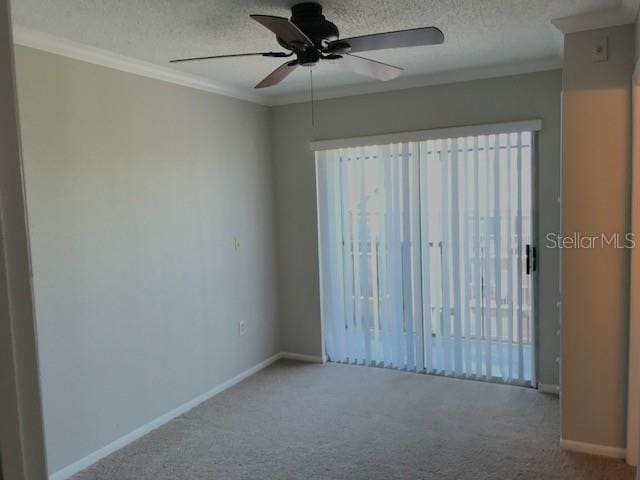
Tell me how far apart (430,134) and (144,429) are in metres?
2.93

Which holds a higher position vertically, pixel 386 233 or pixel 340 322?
pixel 386 233

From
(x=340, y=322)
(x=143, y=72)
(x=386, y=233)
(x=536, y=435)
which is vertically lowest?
(x=536, y=435)

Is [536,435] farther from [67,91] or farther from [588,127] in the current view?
[67,91]

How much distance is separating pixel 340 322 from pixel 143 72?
2.59 metres

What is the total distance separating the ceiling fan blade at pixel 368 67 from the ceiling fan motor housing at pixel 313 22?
16cm

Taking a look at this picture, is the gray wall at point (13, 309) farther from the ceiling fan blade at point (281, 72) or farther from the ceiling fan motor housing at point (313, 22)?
the ceiling fan blade at point (281, 72)

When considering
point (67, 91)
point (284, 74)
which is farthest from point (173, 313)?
point (284, 74)

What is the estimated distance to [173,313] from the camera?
3.64m

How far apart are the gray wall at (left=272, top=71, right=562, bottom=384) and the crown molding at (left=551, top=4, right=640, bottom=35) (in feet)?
3.12

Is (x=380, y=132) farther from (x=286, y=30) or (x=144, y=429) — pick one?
(x=144, y=429)

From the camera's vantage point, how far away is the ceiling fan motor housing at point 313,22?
2.40 metres

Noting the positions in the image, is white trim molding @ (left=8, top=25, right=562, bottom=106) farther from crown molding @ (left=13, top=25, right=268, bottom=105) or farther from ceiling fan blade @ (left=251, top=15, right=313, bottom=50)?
ceiling fan blade @ (left=251, top=15, right=313, bottom=50)

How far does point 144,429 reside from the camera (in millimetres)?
3410

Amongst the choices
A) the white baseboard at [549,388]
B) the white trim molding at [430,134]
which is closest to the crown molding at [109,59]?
the white trim molding at [430,134]
